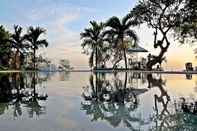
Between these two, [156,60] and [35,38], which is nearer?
[156,60]

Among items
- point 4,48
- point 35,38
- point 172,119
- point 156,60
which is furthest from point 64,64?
point 172,119

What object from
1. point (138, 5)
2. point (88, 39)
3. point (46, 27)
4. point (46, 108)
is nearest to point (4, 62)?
point (46, 27)

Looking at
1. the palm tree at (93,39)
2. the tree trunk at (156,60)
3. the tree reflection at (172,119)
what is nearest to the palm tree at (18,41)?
the palm tree at (93,39)

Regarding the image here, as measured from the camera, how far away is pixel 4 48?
38.7m

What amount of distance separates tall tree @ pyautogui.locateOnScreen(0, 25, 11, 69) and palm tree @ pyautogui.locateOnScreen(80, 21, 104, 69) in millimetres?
8380

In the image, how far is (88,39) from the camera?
38375 millimetres

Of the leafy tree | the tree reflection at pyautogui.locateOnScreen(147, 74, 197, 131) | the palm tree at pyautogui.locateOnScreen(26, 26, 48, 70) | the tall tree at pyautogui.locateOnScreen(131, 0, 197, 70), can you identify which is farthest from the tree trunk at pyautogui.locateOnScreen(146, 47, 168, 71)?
the tree reflection at pyautogui.locateOnScreen(147, 74, 197, 131)

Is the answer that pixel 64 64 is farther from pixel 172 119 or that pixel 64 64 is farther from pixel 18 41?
pixel 172 119

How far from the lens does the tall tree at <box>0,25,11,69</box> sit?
126ft

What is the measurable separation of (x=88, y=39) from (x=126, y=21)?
235 inches

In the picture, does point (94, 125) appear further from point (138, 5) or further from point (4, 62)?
point (4, 62)

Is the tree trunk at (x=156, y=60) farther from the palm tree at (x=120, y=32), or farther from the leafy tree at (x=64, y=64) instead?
the leafy tree at (x=64, y=64)

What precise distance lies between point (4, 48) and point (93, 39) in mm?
9675

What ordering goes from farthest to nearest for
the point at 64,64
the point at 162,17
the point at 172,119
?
the point at 64,64 < the point at 162,17 < the point at 172,119
